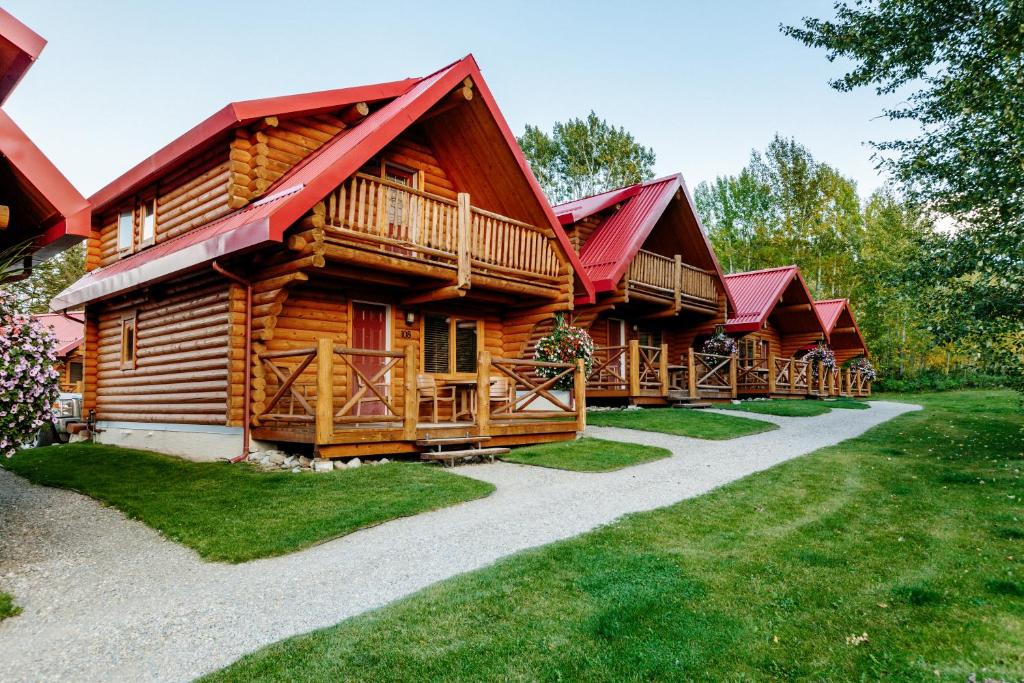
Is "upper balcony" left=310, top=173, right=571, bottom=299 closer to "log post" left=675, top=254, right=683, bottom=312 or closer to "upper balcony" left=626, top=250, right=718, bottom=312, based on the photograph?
"upper balcony" left=626, top=250, right=718, bottom=312

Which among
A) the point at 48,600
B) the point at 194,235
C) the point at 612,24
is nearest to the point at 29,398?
the point at 48,600

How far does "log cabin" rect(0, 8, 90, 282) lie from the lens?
19.5 feet

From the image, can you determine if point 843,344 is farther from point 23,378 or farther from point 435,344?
point 23,378

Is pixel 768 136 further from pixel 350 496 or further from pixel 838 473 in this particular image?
pixel 350 496

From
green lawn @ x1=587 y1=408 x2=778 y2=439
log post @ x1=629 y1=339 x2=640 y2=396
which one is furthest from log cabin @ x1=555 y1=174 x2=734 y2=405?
green lawn @ x1=587 y1=408 x2=778 y2=439

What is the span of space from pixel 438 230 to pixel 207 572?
699 cm

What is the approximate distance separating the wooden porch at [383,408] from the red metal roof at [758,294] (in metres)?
13.1

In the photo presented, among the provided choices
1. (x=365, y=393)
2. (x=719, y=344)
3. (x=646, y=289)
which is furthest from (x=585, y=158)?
(x=365, y=393)

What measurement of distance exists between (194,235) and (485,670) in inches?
405

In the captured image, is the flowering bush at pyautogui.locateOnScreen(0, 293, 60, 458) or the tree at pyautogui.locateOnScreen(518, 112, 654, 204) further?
the tree at pyautogui.locateOnScreen(518, 112, 654, 204)

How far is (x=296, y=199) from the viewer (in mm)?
9258

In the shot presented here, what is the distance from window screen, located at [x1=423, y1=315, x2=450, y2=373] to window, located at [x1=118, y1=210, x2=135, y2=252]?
268 inches

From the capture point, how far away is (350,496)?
802 cm

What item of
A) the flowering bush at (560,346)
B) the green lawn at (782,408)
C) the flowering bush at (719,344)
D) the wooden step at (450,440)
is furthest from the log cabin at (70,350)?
the green lawn at (782,408)
